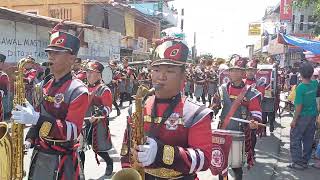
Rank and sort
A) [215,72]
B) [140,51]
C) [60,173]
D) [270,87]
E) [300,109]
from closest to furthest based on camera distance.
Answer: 1. [60,173]
2. [300,109]
3. [270,87]
4. [215,72]
5. [140,51]

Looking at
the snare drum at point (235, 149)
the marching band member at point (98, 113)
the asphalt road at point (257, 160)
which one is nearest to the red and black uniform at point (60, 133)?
the snare drum at point (235, 149)

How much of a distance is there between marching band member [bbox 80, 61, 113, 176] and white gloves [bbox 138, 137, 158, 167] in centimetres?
430

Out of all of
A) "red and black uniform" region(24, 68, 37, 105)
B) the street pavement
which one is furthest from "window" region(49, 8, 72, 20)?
the street pavement

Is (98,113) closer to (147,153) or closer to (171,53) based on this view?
(171,53)

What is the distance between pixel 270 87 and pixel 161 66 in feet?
32.2

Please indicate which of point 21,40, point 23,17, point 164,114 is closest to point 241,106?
point 164,114

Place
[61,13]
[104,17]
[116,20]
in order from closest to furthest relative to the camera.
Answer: [61,13] < [104,17] < [116,20]

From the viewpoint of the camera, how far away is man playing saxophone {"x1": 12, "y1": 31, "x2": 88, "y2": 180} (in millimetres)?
3895

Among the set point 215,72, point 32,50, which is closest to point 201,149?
point 32,50

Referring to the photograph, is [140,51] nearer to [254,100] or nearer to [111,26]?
[111,26]

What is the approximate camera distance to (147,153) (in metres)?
2.62

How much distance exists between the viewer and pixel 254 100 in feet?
21.1

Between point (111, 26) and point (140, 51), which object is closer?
point (111, 26)

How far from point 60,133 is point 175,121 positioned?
1.27 m
